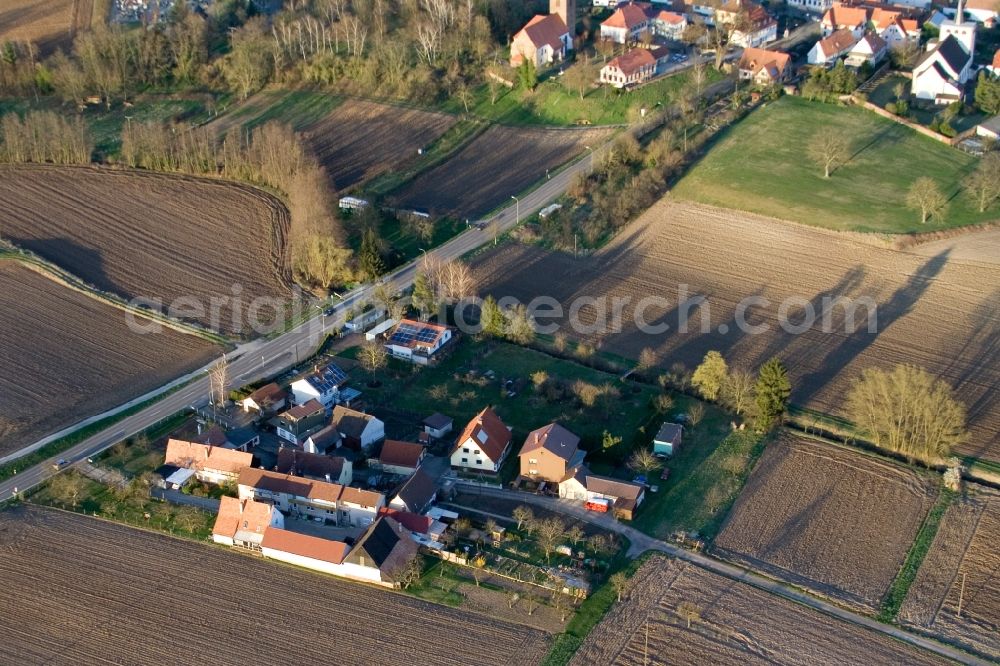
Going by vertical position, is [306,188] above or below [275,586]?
above

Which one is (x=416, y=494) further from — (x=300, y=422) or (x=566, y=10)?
(x=566, y=10)

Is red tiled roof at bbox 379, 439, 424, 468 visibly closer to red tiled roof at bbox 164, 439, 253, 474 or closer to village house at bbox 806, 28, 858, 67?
red tiled roof at bbox 164, 439, 253, 474

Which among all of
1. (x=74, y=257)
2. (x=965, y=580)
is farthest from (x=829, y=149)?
(x=74, y=257)

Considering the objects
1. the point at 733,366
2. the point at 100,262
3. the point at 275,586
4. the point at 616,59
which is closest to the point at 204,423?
the point at 275,586

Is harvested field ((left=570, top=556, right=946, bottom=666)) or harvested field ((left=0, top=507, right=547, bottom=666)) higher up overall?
harvested field ((left=0, top=507, right=547, bottom=666))

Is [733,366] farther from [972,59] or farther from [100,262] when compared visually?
[972,59]

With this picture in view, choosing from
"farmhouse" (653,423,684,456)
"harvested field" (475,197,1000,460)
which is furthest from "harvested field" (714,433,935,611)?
"harvested field" (475,197,1000,460)
